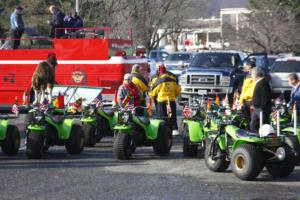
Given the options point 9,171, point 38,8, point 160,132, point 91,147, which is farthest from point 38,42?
point 38,8

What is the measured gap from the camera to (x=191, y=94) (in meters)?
26.0

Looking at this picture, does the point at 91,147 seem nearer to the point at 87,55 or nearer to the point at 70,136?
the point at 70,136

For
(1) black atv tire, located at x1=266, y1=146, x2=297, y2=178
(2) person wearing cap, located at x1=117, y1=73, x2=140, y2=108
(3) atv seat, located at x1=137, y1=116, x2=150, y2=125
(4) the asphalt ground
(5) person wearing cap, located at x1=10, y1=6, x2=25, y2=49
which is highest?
(5) person wearing cap, located at x1=10, y1=6, x2=25, y2=49

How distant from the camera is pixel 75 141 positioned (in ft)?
49.8

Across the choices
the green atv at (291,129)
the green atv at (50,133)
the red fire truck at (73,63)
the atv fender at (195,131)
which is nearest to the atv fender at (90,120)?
the green atv at (50,133)

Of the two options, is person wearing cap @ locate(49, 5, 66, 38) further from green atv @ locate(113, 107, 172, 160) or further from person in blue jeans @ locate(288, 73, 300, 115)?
person in blue jeans @ locate(288, 73, 300, 115)

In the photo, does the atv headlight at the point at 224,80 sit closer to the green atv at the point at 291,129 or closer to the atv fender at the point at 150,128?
the green atv at the point at 291,129

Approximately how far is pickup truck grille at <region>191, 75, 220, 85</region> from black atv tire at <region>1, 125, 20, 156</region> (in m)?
11.9

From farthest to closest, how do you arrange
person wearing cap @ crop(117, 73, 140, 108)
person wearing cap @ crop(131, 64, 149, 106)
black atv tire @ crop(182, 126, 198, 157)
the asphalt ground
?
person wearing cap @ crop(131, 64, 149, 106) < person wearing cap @ crop(117, 73, 140, 108) < black atv tire @ crop(182, 126, 198, 157) < the asphalt ground

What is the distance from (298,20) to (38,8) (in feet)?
74.2

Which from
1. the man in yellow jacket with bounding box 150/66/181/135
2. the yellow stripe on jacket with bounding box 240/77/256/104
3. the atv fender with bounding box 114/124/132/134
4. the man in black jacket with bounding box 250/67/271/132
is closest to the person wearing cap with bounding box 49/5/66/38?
the man in yellow jacket with bounding box 150/66/181/135

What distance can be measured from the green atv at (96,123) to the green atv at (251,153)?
168 inches

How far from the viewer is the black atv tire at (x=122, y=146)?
14289 mm

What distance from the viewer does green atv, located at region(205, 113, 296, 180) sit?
470 inches
